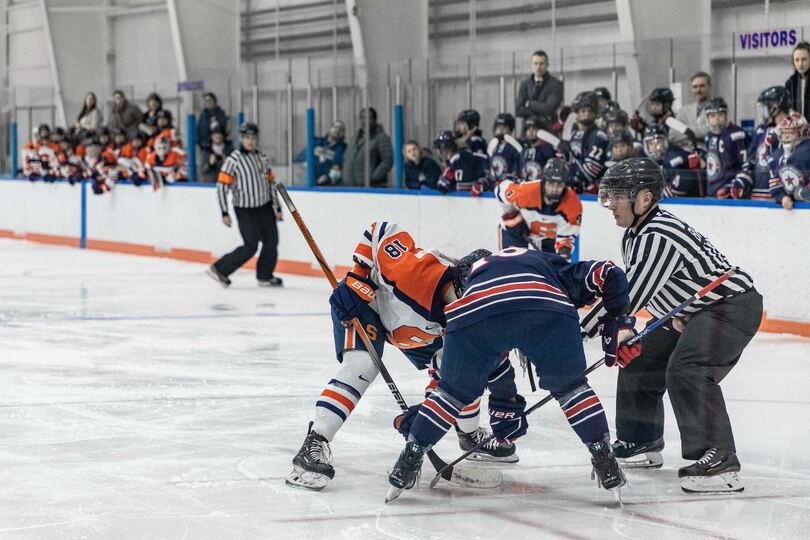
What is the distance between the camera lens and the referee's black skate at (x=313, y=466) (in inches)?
164

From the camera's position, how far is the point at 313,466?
13.6ft

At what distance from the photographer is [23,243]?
17078 mm

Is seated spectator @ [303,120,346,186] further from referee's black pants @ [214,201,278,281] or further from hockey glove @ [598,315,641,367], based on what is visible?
hockey glove @ [598,315,641,367]

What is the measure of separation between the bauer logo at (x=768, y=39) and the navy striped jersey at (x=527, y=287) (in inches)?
227

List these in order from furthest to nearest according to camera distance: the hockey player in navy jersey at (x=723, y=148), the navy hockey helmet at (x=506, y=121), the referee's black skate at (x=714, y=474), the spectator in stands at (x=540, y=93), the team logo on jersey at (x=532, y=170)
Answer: the spectator in stands at (x=540, y=93), the navy hockey helmet at (x=506, y=121), the team logo on jersey at (x=532, y=170), the hockey player in navy jersey at (x=723, y=148), the referee's black skate at (x=714, y=474)

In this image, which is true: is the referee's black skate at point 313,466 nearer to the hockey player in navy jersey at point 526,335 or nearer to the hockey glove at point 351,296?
the hockey player in navy jersey at point 526,335

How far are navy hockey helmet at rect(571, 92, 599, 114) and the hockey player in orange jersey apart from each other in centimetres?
564

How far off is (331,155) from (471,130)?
2.04 meters

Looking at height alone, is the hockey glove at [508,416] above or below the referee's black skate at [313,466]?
above

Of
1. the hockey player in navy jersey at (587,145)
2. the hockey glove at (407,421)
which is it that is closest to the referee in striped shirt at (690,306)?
the hockey glove at (407,421)

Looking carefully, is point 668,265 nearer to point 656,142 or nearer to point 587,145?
point 656,142

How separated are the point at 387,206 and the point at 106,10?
11.8m

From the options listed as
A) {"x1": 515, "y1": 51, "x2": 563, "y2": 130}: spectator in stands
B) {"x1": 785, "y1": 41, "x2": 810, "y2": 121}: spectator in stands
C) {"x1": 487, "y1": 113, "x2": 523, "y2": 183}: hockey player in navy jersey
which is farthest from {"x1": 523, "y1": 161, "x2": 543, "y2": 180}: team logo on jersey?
{"x1": 785, "y1": 41, "x2": 810, "y2": 121}: spectator in stands

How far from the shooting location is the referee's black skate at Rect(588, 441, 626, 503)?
12.8 ft
